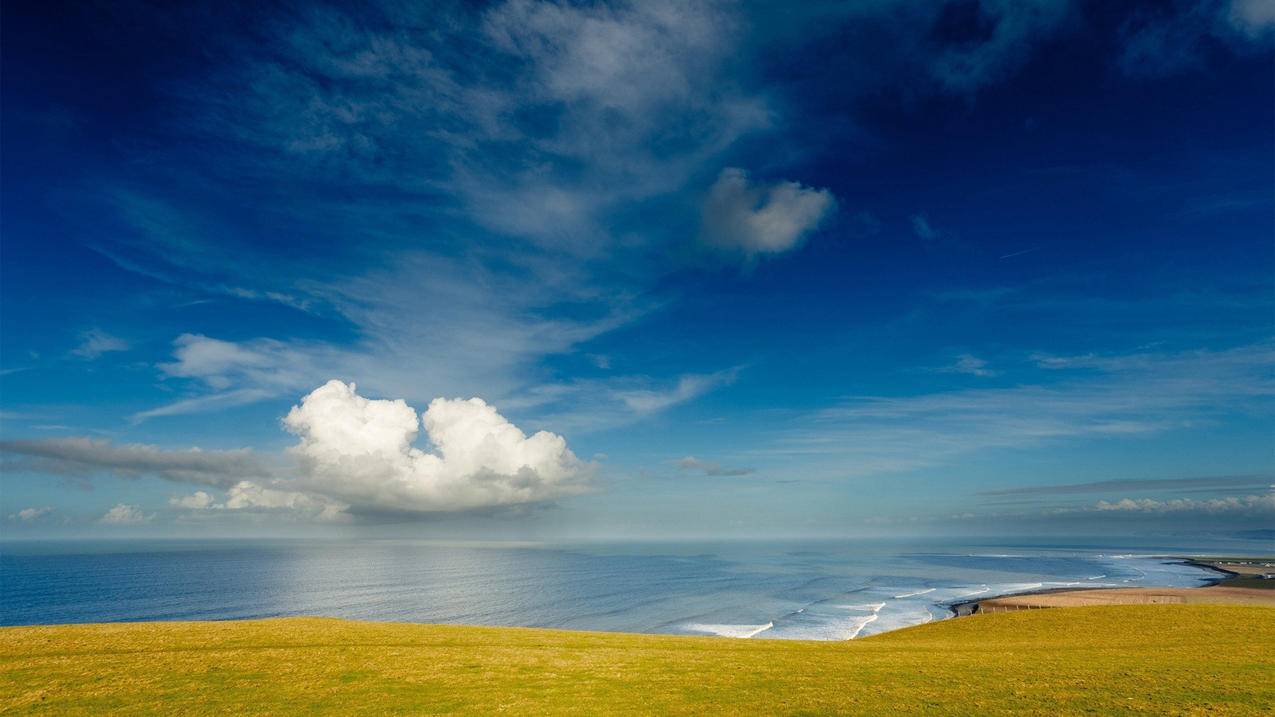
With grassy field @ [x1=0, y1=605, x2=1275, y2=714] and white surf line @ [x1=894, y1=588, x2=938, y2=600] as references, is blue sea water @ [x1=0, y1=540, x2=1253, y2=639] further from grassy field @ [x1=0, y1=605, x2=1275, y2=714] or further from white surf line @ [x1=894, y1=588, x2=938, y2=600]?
grassy field @ [x1=0, y1=605, x2=1275, y2=714]

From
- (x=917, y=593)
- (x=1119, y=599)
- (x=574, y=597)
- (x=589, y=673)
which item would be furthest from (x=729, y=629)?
(x=917, y=593)

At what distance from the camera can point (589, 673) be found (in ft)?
76.2

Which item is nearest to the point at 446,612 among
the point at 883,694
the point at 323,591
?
the point at 323,591

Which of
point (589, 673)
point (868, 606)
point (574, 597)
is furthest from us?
point (574, 597)

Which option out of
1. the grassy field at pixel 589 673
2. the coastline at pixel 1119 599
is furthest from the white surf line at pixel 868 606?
the grassy field at pixel 589 673

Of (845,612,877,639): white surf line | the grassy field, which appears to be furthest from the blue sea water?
the grassy field

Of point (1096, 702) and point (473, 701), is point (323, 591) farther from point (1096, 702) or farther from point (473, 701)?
point (1096, 702)

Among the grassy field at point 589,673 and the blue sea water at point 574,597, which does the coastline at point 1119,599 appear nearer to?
the blue sea water at point 574,597

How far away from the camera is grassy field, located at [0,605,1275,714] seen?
18062mm

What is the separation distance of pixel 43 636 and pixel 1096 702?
41.6 meters

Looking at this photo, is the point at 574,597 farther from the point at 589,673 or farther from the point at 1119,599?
the point at 589,673

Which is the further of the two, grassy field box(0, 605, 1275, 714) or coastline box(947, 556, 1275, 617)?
coastline box(947, 556, 1275, 617)

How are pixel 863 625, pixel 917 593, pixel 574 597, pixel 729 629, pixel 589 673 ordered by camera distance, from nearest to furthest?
pixel 589 673, pixel 729 629, pixel 863 625, pixel 574 597, pixel 917 593

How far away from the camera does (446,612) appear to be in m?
104
